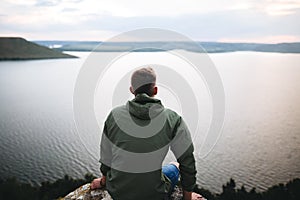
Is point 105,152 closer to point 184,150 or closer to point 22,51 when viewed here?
point 184,150

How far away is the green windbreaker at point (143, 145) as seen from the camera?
2555 millimetres

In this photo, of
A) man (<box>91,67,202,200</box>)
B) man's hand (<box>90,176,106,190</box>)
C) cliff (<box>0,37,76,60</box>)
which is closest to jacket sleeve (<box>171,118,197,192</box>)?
man (<box>91,67,202,200</box>)

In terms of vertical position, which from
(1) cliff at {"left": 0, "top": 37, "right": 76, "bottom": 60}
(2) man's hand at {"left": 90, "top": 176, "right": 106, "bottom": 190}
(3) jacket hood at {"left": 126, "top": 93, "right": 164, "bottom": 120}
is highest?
(1) cliff at {"left": 0, "top": 37, "right": 76, "bottom": 60}

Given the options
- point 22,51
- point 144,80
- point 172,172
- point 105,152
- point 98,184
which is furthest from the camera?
point 22,51

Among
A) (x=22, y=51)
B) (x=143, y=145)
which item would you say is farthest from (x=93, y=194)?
(x=22, y=51)

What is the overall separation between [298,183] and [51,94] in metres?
45.2

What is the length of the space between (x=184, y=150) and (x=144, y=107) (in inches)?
20.9

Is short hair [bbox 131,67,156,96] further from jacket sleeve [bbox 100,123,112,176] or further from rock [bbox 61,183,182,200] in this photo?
rock [bbox 61,183,182,200]

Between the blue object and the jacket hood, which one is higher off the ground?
the jacket hood

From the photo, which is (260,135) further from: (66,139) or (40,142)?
(40,142)

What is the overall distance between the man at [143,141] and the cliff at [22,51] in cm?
12536

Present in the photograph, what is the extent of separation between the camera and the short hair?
2613 mm

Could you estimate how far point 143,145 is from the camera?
8.36 ft

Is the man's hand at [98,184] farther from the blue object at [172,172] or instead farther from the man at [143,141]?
the blue object at [172,172]
